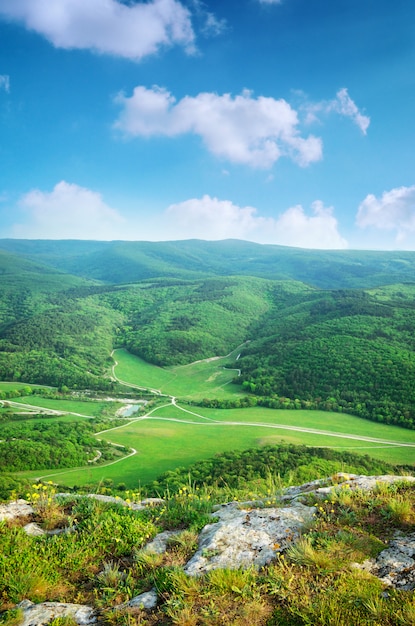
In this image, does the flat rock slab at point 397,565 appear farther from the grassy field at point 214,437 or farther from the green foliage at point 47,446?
the green foliage at point 47,446

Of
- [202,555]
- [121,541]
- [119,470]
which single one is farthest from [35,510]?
[119,470]

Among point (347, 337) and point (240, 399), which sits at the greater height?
point (347, 337)

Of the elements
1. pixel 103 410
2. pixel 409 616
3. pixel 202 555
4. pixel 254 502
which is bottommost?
pixel 103 410

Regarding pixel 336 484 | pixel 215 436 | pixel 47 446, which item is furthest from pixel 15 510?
pixel 215 436

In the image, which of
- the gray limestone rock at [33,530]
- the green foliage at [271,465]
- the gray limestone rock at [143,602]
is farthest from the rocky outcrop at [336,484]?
the green foliage at [271,465]

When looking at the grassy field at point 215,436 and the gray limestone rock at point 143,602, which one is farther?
the grassy field at point 215,436

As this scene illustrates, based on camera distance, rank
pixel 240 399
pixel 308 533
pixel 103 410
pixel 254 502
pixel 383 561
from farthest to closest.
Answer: pixel 240 399, pixel 103 410, pixel 254 502, pixel 308 533, pixel 383 561

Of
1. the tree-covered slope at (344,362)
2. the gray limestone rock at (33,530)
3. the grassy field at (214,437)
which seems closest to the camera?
the gray limestone rock at (33,530)

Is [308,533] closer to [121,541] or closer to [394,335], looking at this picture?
[121,541]

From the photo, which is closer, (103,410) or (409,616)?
(409,616)
